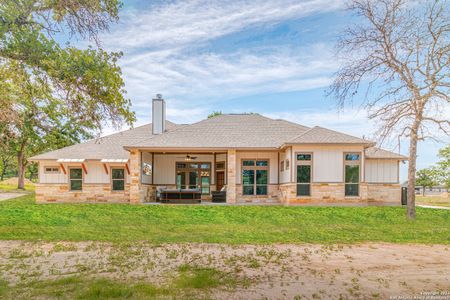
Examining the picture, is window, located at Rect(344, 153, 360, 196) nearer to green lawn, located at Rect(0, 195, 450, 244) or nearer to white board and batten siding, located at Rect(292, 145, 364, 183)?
white board and batten siding, located at Rect(292, 145, 364, 183)

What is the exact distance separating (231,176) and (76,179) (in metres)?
8.91

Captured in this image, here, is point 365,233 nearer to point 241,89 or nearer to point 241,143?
Result: point 241,143

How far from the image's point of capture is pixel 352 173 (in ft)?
57.6

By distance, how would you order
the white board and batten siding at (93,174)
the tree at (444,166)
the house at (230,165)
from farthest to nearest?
1. the tree at (444,166)
2. the white board and batten siding at (93,174)
3. the house at (230,165)

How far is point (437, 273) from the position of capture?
6.27 meters

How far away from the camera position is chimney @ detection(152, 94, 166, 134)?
21359 mm

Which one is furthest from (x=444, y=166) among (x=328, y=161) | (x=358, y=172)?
(x=328, y=161)

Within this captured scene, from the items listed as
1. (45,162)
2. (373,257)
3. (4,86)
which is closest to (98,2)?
(4,86)

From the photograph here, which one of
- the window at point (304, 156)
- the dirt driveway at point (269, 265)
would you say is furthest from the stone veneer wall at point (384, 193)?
the dirt driveway at point (269, 265)

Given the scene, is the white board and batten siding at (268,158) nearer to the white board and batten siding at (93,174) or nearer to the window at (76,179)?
the white board and batten siding at (93,174)

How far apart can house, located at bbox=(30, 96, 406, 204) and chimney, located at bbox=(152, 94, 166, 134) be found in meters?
0.06

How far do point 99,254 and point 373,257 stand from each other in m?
5.89

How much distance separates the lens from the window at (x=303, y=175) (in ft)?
57.3

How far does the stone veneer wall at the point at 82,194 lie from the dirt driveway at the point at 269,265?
1068cm
